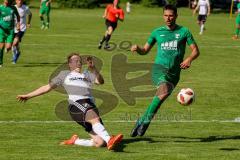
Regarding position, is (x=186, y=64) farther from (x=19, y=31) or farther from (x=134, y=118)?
(x=19, y=31)

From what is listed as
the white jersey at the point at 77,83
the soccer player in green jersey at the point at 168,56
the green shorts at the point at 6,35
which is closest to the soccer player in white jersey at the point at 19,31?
the green shorts at the point at 6,35

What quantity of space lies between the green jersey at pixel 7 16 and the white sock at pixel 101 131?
41.8ft

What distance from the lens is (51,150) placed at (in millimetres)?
10797

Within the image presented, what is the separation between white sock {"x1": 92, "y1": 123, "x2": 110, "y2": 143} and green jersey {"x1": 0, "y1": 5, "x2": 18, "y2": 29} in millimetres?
12728

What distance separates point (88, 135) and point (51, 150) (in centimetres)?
151

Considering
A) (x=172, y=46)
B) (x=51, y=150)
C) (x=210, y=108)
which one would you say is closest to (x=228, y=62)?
(x=210, y=108)

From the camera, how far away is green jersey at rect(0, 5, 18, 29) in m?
23.1

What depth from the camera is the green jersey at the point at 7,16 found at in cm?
2314

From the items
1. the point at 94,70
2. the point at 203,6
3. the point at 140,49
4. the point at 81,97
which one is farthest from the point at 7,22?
the point at 203,6

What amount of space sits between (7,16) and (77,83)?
12.4 m

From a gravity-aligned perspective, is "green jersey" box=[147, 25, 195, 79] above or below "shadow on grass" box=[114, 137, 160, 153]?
above

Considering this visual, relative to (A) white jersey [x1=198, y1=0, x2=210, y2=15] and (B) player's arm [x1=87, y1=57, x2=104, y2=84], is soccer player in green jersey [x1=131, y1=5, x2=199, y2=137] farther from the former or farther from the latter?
(A) white jersey [x1=198, y1=0, x2=210, y2=15]

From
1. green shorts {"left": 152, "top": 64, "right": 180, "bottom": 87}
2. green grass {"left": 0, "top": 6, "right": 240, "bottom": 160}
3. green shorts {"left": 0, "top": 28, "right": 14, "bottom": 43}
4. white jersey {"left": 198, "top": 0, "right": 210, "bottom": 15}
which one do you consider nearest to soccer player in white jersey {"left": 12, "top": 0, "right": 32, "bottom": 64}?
green grass {"left": 0, "top": 6, "right": 240, "bottom": 160}

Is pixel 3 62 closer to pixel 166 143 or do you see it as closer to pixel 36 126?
pixel 36 126
